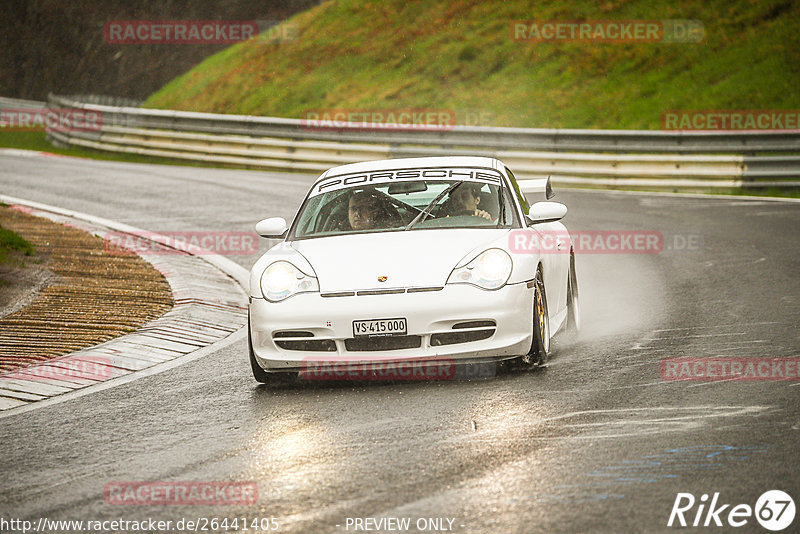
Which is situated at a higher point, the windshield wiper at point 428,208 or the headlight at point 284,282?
the windshield wiper at point 428,208

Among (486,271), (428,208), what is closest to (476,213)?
(428,208)

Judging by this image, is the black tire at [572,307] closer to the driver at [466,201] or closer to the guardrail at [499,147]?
the driver at [466,201]

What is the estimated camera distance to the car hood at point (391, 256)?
7.29 m

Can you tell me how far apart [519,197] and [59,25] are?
58215mm

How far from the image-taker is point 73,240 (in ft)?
45.6

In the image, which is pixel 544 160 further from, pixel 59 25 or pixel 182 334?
pixel 59 25

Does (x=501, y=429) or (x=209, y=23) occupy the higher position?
(x=209, y=23)

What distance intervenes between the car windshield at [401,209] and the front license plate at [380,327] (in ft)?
3.79

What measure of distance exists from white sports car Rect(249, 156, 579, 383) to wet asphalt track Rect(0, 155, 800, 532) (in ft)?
0.82

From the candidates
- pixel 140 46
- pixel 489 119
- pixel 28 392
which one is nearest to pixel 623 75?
pixel 489 119
